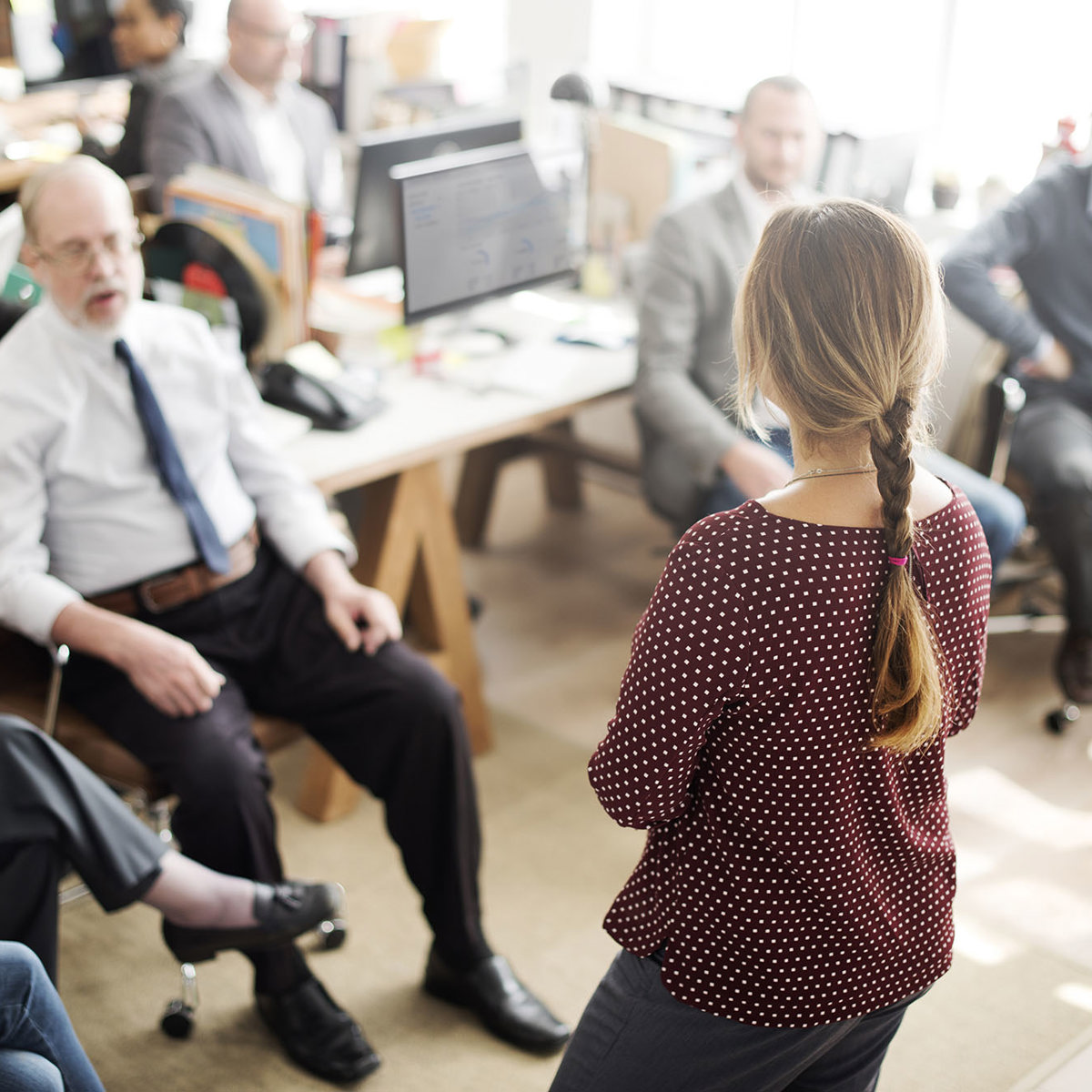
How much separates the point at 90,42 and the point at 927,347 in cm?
524

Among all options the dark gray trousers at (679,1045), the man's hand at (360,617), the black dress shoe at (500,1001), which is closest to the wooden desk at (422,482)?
the man's hand at (360,617)

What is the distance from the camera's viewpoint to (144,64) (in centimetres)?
446

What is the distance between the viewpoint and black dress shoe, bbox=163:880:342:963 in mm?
Answer: 1890

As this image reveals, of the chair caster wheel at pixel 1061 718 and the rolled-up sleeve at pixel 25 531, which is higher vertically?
the rolled-up sleeve at pixel 25 531

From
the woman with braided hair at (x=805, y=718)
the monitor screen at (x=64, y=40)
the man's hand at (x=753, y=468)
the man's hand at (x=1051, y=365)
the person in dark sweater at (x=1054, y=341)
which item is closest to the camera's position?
the woman with braided hair at (x=805, y=718)

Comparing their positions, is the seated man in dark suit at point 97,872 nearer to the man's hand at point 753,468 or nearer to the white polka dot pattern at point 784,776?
the white polka dot pattern at point 784,776

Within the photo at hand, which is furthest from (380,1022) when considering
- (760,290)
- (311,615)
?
(760,290)

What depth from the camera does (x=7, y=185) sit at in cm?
390

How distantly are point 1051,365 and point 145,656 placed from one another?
2.15m

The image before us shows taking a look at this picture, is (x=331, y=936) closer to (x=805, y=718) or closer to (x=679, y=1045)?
(x=679, y=1045)

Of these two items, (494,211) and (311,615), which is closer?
(311,615)

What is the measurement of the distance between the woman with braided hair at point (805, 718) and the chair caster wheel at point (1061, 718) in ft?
5.67

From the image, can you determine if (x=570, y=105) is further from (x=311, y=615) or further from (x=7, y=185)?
(x=311, y=615)

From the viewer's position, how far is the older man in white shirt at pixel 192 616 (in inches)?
76.2
